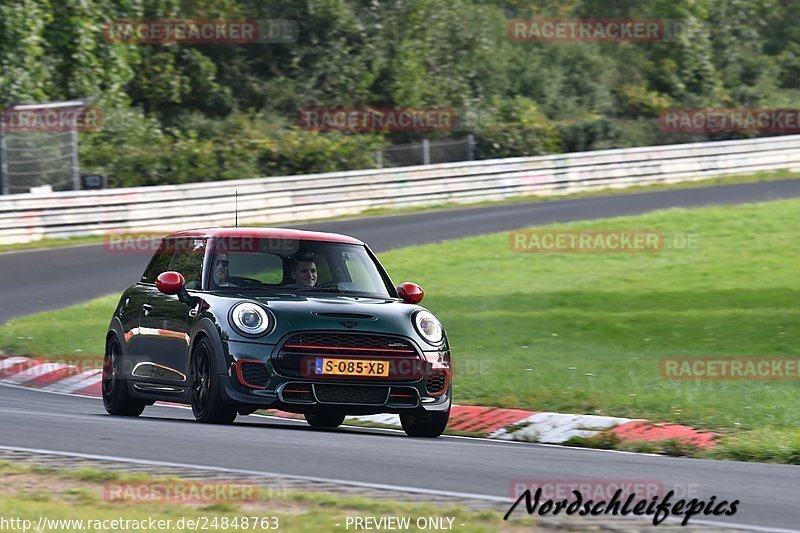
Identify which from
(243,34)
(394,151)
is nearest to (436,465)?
(394,151)

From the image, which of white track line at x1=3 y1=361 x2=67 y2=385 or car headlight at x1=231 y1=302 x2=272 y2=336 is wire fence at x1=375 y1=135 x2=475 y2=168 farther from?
car headlight at x1=231 y1=302 x2=272 y2=336

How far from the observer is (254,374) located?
934cm

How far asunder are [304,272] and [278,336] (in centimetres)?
112

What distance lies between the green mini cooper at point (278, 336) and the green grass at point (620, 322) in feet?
6.82

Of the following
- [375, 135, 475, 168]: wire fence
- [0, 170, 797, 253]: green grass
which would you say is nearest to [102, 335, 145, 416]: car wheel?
[0, 170, 797, 253]: green grass

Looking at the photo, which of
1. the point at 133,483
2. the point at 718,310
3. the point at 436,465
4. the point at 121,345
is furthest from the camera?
the point at 718,310

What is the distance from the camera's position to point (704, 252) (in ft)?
73.3

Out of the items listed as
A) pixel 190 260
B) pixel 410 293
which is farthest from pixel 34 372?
pixel 410 293

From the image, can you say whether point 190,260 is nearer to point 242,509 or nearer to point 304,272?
point 304,272

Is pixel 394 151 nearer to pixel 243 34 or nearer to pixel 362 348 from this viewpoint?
pixel 243 34

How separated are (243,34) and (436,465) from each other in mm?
34004

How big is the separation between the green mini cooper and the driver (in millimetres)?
10

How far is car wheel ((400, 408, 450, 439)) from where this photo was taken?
9961 mm

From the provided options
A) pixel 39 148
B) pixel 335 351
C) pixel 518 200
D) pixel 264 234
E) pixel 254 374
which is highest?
pixel 264 234
